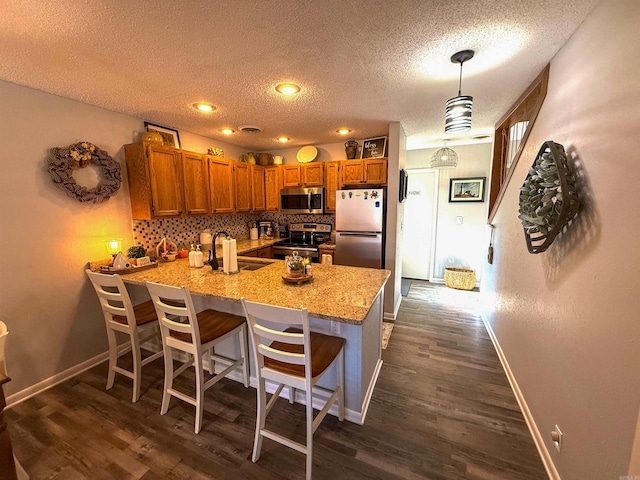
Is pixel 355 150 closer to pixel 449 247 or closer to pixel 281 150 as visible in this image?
pixel 281 150

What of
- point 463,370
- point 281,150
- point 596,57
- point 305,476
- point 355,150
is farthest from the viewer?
point 281,150

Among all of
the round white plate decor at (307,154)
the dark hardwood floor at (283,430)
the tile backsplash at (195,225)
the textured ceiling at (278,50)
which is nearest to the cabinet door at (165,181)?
the tile backsplash at (195,225)

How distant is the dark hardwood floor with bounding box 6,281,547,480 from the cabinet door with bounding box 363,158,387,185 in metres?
2.34

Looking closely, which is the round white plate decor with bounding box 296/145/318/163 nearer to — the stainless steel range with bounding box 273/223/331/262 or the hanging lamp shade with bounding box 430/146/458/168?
the stainless steel range with bounding box 273/223/331/262

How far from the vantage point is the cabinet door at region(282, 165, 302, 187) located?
420 centimetres

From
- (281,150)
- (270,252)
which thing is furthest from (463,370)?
(281,150)

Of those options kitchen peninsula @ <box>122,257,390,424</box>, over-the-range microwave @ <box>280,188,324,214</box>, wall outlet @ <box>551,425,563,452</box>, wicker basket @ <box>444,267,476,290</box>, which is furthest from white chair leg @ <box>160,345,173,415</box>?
wicker basket @ <box>444,267,476,290</box>

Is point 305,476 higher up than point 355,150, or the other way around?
point 355,150

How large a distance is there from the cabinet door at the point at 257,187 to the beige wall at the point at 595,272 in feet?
11.8

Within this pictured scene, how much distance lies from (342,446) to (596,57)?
2575 mm

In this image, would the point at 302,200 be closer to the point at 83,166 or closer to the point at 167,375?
the point at 83,166

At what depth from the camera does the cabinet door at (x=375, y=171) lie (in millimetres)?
3572

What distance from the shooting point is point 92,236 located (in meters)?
A: 2.53

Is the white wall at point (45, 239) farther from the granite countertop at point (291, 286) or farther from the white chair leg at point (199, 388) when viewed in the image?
the white chair leg at point (199, 388)
